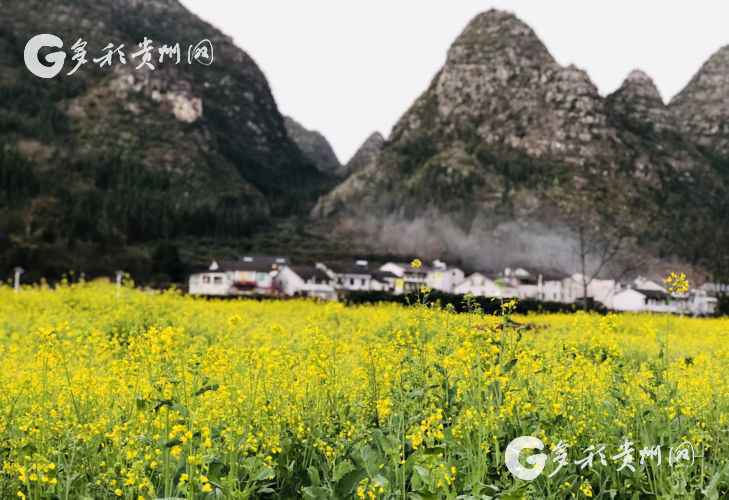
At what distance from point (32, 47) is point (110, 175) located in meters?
151

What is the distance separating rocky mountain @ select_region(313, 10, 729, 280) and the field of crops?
125934 millimetres

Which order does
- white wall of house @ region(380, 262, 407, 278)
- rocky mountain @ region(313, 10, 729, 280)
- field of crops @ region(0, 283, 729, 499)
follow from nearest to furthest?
field of crops @ region(0, 283, 729, 499) < white wall of house @ region(380, 262, 407, 278) < rocky mountain @ region(313, 10, 729, 280)

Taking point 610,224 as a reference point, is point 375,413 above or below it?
below

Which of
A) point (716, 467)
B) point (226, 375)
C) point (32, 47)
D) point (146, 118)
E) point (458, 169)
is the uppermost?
point (146, 118)

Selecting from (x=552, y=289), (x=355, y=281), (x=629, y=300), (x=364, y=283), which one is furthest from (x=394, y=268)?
(x=629, y=300)

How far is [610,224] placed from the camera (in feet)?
476

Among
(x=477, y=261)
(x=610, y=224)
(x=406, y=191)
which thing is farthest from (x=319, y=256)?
(x=610, y=224)

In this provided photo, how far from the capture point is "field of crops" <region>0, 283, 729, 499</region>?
178 inches

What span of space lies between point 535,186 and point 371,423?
16564 centimetres

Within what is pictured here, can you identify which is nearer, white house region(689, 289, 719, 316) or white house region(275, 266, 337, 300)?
white house region(689, 289, 719, 316)

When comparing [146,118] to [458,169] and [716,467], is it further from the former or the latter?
[716,467]

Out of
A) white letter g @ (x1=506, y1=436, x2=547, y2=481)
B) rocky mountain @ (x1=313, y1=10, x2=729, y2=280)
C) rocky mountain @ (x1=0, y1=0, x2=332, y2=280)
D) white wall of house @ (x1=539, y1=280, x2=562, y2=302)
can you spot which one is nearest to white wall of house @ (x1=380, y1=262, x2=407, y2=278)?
white wall of house @ (x1=539, y1=280, x2=562, y2=302)

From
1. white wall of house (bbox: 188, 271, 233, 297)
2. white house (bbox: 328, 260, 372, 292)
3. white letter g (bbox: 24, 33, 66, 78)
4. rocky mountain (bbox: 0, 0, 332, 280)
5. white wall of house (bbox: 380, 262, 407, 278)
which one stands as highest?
rocky mountain (bbox: 0, 0, 332, 280)

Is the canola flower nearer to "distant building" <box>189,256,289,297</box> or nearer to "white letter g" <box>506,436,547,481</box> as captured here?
"white letter g" <box>506,436,547,481</box>
